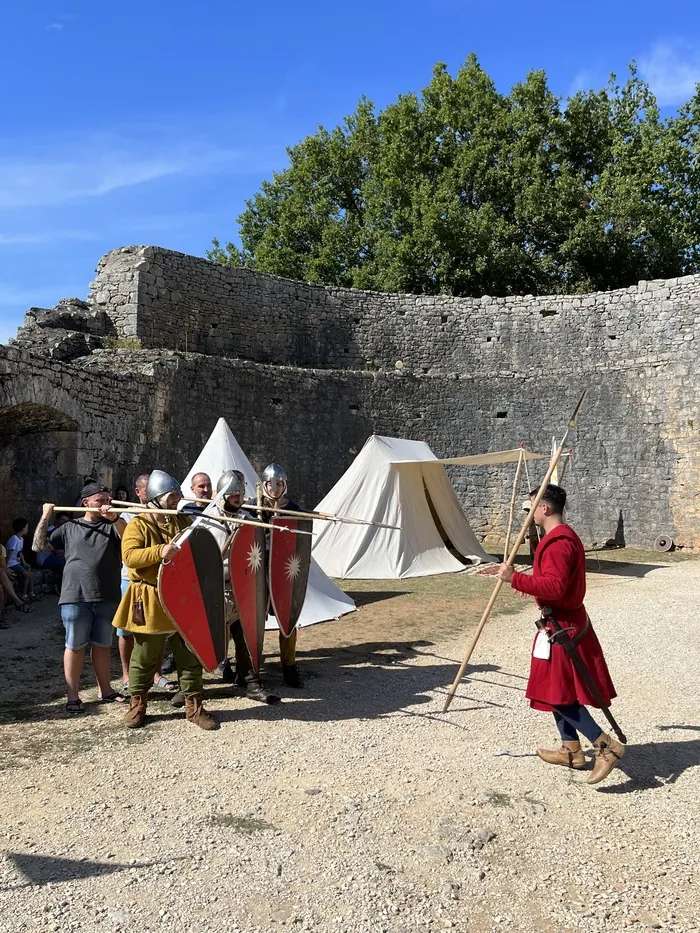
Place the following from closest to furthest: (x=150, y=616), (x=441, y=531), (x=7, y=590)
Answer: (x=150, y=616) < (x=7, y=590) < (x=441, y=531)

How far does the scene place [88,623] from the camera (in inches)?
172

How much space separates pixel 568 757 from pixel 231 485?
94.3 inches

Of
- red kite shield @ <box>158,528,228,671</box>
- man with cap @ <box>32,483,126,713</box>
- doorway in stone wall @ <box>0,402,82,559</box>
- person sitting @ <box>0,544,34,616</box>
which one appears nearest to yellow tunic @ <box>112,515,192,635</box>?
red kite shield @ <box>158,528,228,671</box>

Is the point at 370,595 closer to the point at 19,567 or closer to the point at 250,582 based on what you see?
the point at 19,567

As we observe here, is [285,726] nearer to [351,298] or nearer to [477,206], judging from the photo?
[351,298]

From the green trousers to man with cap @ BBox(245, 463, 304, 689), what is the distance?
2.60 feet

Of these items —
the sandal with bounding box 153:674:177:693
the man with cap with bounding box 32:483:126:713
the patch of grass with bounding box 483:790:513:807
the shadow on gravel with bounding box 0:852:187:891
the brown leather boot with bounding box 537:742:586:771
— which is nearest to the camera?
the shadow on gravel with bounding box 0:852:187:891

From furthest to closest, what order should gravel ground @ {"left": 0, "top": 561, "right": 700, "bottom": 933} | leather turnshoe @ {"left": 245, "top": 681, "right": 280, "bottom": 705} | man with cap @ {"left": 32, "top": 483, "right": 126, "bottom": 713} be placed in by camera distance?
leather turnshoe @ {"left": 245, "top": 681, "right": 280, "bottom": 705} → man with cap @ {"left": 32, "top": 483, "right": 126, "bottom": 713} → gravel ground @ {"left": 0, "top": 561, "right": 700, "bottom": 933}

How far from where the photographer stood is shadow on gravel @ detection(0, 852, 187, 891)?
2480 millimetres

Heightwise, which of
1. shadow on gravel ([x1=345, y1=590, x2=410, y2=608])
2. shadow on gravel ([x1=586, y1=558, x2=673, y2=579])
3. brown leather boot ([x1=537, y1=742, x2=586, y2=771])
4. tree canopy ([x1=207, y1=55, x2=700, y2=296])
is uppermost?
tree canopy ([x1=207, y1=55, x2=700, y2=296])

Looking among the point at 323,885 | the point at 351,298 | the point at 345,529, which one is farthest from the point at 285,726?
the point at 351,298

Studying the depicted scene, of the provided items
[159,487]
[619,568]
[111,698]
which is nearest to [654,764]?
[159,487]

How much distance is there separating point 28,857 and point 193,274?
507 inches

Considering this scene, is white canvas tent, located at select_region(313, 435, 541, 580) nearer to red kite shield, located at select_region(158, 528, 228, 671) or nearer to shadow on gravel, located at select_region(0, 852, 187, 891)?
red kite shield, located at select_region(158, 528, 228, 671)
